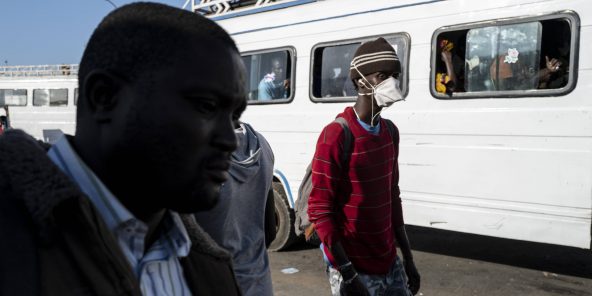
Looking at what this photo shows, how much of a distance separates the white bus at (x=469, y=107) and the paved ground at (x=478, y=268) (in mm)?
578

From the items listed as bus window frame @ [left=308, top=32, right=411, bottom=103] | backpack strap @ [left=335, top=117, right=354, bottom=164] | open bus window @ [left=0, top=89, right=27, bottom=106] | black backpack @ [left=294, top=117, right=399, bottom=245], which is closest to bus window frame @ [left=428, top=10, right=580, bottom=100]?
bus window frame @ [left=308, top=32, right=411, bottom=103]

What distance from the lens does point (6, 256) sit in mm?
773

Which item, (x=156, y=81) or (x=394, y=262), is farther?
(x=394, y=262)

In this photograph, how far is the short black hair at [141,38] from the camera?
0.95m

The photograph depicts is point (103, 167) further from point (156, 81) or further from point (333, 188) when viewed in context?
point (333, 188)

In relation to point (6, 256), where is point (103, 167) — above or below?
above

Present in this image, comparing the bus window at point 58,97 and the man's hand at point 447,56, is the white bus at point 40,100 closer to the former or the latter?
the bus window at point 58,97

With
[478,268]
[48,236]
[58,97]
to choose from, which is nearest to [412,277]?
[48,236]

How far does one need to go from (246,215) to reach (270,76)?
4.58 metres

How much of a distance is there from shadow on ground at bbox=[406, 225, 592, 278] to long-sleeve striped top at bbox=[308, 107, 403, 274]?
13.1 ft

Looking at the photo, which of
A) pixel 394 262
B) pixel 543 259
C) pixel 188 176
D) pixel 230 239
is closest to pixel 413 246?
pixel 543 259

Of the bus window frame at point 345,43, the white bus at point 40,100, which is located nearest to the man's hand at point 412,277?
the bus window frame at point 345,43

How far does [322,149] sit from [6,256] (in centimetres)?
204

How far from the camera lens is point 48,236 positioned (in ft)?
2.65
